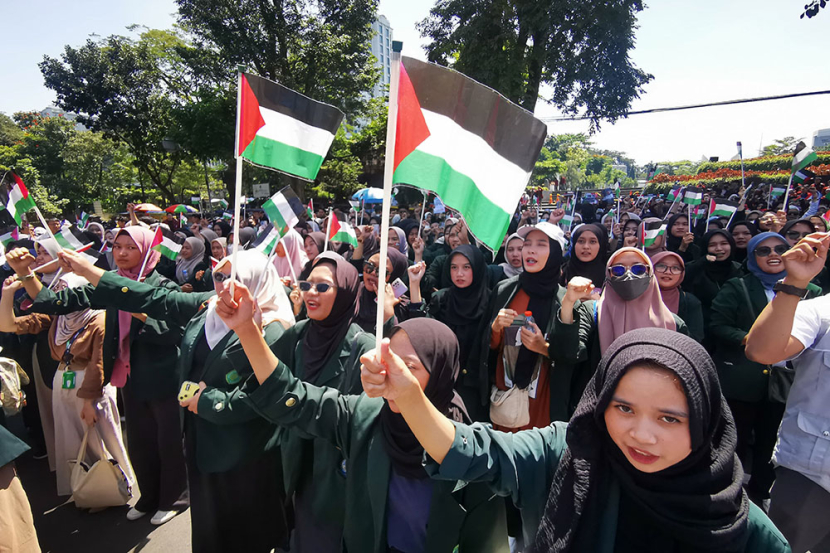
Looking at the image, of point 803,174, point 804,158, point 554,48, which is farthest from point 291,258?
point 554,48

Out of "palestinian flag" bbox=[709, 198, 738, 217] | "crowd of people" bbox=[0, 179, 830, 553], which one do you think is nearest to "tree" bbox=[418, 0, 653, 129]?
"palestinian flag" bbox=[709, 198, 738, 217]

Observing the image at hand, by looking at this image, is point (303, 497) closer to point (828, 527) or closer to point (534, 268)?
point (534, 268)

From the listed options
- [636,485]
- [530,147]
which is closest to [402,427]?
[636,485]

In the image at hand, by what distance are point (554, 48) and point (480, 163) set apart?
53.6 ft

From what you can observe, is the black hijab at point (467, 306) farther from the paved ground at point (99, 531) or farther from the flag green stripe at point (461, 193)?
the paved ground at point (99, 531)

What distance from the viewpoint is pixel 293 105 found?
2312 millimetres

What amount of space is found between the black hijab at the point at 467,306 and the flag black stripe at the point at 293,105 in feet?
5.34

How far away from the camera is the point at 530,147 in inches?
61.4

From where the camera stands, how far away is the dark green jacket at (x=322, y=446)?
2.13 m

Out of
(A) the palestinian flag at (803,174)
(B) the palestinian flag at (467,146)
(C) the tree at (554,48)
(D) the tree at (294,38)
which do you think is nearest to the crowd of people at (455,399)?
(B) the palestinian flag at (467,146)

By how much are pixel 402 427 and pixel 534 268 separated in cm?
164

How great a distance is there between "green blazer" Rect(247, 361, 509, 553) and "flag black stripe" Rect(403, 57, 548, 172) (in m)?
1.10

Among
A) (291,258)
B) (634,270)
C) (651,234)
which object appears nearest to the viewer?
(634,270)

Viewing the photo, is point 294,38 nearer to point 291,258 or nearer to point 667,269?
point 291,258
